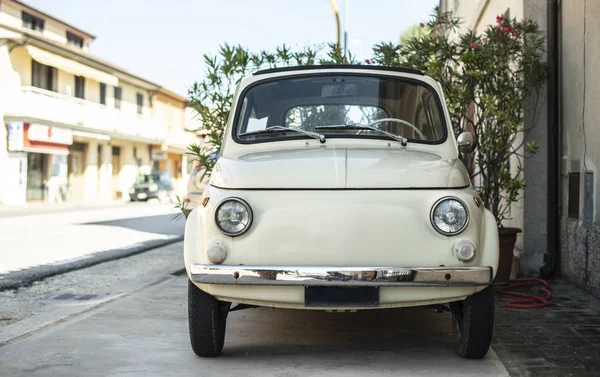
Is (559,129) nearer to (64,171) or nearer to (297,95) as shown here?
(297,95)

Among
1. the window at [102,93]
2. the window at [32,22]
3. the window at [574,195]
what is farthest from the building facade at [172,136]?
the window at [574,195]

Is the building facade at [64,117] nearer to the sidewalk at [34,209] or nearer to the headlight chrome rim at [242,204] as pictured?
the sidewalk at [34,209]

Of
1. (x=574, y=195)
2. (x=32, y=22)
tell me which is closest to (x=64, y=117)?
(x=32, y=22)

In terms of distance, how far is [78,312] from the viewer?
6.47 metres

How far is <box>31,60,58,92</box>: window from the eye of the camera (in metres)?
33.3

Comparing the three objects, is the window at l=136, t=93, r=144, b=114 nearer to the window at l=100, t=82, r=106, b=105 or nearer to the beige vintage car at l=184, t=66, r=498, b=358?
the window at l=100, t=82, r=106, b=105

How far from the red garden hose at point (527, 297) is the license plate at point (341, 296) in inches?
107

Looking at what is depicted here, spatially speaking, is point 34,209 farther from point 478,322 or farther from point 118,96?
point 478,322

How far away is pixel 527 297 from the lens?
23.0ft

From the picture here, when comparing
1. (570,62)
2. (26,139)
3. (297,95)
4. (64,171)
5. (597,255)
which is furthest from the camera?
(64,171)

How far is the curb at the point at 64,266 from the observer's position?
8.34 meters

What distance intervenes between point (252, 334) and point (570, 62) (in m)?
4.69

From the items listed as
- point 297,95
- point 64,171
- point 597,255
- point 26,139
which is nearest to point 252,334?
point 297,95

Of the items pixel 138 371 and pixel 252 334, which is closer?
pixel 138 371
